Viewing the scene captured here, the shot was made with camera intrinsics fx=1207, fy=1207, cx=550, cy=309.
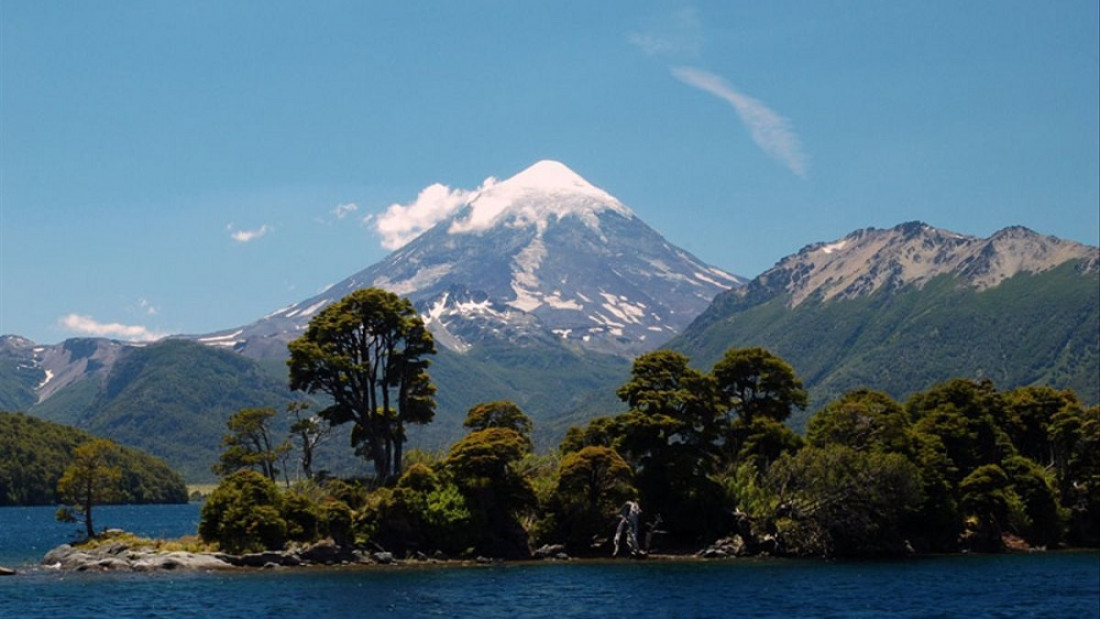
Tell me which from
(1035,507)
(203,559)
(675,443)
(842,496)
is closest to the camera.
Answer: (203,559)

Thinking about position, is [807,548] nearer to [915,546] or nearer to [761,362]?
[915,546]

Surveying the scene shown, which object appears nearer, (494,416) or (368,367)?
(368,367)

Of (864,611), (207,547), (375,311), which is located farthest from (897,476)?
(207,547)

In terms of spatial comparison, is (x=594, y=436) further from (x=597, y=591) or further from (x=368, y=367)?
(x=597, y=591)

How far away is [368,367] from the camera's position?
102000 millimetres

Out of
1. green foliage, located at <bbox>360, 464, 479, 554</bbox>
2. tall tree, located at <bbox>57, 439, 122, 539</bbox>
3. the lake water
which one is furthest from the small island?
the lake water

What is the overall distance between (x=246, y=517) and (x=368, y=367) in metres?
18.7

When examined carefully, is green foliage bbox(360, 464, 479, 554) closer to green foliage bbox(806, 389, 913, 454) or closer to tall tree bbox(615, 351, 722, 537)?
tall tree bbox(615, 351, 722, 537)

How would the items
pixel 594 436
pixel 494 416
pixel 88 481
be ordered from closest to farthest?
pixel 88 481
pixel 594 436
pixel 494 416

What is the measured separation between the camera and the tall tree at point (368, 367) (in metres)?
102

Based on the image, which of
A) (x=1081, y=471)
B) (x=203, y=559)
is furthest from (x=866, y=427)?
(x=203, y=559)

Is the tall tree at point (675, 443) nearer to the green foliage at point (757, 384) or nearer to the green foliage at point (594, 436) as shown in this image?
the green foliage at point (594, 436)

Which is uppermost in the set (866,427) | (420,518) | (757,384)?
(757,384)

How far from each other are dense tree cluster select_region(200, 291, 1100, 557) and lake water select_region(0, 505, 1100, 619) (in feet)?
20.9
